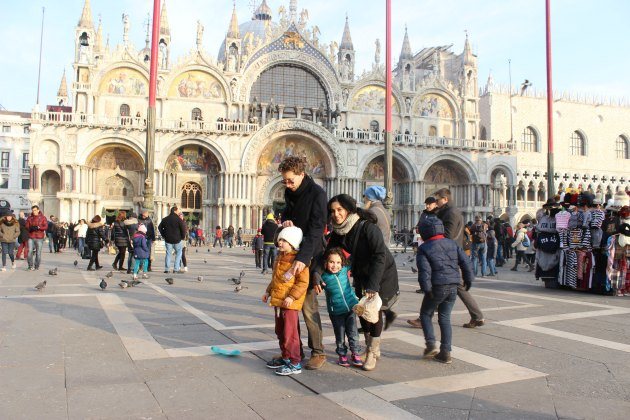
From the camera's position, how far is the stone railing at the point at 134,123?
32062mm

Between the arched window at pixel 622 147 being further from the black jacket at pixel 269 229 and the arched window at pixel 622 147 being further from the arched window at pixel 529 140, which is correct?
the black jacket at pixel 269 229

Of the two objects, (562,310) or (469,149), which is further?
(469,149)

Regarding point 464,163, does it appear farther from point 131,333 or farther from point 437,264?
point 131,333

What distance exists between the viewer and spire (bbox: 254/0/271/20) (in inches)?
2228

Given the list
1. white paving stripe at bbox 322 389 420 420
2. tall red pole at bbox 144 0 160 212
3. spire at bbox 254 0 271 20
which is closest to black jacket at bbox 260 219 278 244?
tall red pole at bbox 144 0 160 212

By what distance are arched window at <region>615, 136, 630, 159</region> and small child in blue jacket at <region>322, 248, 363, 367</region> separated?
60.8 meters

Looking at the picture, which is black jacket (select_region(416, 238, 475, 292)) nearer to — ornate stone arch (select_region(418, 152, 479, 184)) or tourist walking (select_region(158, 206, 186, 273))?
tourist walking (select_region(158, 206, 186, 273))

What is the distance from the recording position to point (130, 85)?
1364 inches

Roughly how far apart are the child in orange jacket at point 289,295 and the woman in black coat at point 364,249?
49 centimetres

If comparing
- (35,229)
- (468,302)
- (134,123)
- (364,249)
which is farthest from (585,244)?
(134,123)

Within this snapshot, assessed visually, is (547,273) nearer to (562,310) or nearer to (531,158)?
(562,310)

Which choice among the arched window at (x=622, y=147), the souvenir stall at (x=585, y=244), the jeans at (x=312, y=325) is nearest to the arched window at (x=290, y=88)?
the souvenir stall at (x=585, y=244)

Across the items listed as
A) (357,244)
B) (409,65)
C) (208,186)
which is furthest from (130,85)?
(357,244)

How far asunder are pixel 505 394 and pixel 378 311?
1256 mm
